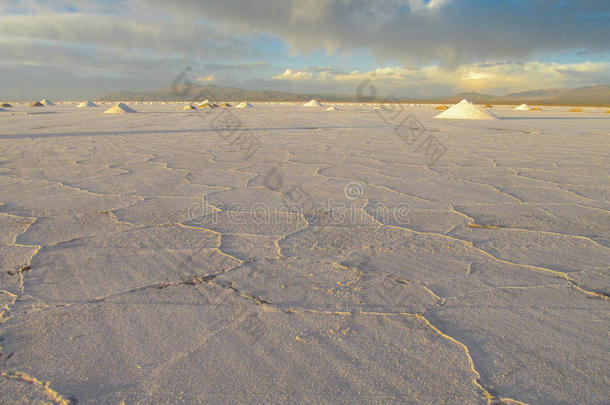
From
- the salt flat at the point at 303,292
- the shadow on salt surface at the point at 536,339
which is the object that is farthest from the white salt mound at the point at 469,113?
the shadow on salt surface at the point at 536,339

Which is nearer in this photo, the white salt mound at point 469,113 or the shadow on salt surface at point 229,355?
the shadow on salt surface at point 229,355

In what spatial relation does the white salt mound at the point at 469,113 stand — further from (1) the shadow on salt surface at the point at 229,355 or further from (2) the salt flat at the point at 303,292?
(1) the shadow on salt surface at the point at 229,355

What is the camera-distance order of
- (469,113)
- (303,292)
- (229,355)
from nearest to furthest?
1. (229,355)
2. (303,292)
3. (469,113)

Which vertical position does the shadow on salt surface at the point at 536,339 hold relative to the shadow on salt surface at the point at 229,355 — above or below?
below

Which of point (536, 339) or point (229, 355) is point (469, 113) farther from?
point (229, 355)

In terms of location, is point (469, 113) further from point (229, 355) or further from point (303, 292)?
point (229, 355)

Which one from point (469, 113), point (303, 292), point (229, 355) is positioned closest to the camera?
point (229, 355)

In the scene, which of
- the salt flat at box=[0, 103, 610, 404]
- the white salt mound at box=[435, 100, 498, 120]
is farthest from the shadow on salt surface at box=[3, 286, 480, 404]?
the white salt mound at box=[435, 100, 498, 120]

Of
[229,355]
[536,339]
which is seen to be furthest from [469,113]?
[229,355]

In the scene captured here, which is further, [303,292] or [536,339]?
[303,292]
